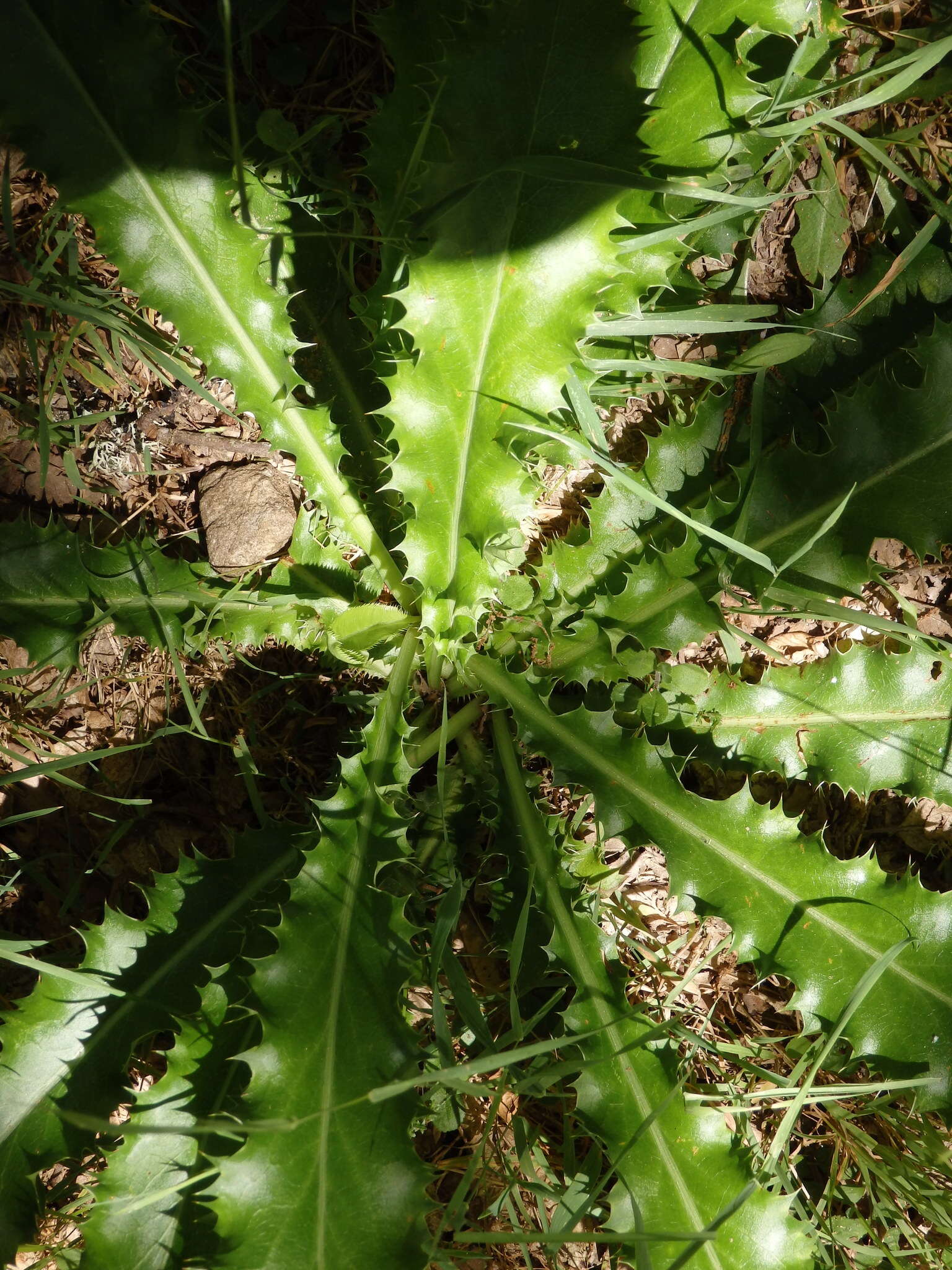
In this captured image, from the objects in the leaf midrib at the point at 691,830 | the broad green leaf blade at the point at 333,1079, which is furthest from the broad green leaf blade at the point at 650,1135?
the broad green leaf blade at the point at 333,1079

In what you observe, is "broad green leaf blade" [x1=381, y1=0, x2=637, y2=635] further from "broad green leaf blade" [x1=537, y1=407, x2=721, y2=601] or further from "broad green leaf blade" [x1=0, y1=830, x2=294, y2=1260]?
"broad green leaf blade" [x1=0, y1=830, x2=294, y2=1260]

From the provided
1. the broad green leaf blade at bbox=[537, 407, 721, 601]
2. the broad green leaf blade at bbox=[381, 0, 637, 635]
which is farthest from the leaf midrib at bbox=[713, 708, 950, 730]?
the broad green leaf blade at bbox=[381, 0, 637, 635]

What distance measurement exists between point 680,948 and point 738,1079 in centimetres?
27

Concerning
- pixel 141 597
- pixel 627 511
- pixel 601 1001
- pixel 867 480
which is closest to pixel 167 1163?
pixel 601 1001

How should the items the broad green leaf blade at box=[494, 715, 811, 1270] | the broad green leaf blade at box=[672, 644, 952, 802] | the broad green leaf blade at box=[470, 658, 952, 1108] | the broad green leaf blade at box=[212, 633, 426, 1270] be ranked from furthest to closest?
the broad green leaf blade at box=[672, 644, 952, 802], the broad green leaf blade at box=[470, 658, 952, 1108], the broad green leaf blade at box=[494, 715, 811, 1270], the broad green leaf blade at box=[212, 633, 426, 1270]

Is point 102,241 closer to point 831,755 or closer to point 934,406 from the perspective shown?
point 934,406

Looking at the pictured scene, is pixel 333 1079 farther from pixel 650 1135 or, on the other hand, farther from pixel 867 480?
pixel 867 480

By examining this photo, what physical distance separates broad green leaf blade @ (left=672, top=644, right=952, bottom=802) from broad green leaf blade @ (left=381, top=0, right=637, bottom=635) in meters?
0.53

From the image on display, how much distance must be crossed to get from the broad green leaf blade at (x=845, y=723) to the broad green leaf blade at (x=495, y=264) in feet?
1.73

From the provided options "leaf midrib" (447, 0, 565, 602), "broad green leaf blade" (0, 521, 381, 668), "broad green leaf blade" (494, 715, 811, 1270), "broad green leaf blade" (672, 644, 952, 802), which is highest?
"leaf midrib" (447, 0, 565, 602)

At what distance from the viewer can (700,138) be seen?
1.27 metres

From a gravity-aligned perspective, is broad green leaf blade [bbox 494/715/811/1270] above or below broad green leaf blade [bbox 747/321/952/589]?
below

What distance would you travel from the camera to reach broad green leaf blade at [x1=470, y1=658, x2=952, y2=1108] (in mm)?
1422

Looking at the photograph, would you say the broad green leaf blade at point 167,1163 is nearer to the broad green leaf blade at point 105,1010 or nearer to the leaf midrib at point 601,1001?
the broad green leaf blade at point 105,1010
